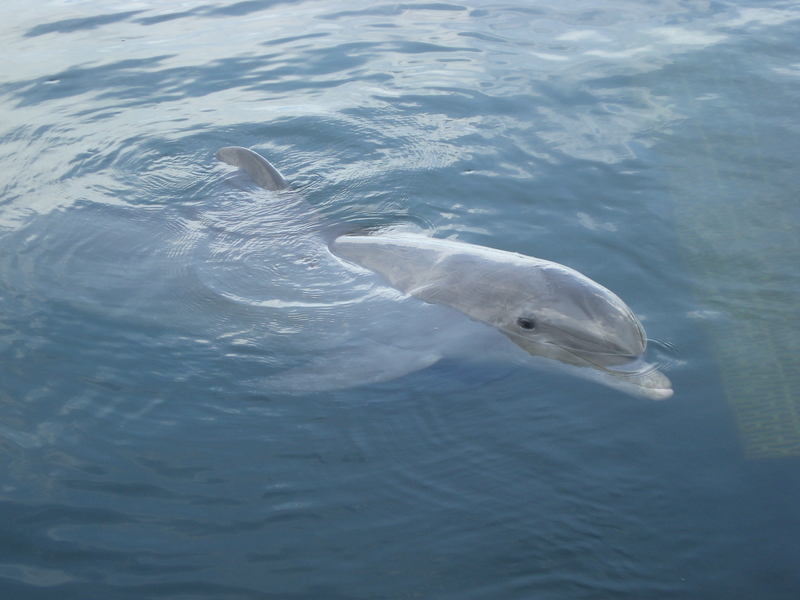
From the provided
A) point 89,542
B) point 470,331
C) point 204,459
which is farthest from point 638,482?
point 89,542

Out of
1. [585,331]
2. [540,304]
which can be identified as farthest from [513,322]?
[585,331]

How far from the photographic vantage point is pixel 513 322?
527 cm

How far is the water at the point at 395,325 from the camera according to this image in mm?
3604

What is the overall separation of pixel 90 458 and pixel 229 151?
4870mm

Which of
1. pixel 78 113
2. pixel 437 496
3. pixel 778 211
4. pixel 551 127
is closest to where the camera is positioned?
pixel 437 496

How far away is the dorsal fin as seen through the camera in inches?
307

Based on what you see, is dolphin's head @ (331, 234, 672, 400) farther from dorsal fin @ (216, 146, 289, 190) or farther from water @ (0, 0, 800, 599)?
dorsal fin @ (216, 146, 289, 190)

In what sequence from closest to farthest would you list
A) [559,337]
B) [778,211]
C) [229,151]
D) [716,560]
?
1. [716,560]
2. [559,337]
3. [778,211]
4. [229,151]

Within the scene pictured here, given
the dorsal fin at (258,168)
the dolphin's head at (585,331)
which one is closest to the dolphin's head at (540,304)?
the dolphin's head at (585,331)

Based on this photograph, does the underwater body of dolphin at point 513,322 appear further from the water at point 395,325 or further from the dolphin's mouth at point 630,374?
the water at point 395,325

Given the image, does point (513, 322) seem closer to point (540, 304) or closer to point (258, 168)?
point (540, 304)

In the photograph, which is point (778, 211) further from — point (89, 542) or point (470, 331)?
point (89, 542)

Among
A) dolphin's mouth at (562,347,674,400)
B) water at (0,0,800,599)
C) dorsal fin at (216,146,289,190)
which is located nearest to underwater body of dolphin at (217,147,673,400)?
dolphin's mouth at (562,347,674,400)

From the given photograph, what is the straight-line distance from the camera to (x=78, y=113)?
10.5 meters
